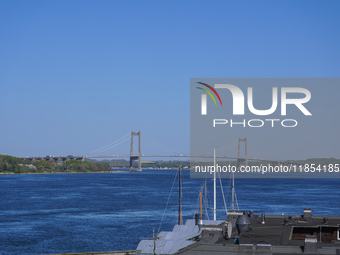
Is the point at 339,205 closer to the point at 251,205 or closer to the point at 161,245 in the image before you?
the point at 251,205

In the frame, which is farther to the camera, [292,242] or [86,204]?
[86,204]

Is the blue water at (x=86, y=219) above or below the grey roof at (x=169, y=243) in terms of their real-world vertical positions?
below

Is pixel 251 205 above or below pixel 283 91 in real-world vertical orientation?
below

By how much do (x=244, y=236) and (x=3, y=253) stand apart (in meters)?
27.0

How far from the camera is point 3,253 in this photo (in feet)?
147

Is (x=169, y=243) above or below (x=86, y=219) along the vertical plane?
above

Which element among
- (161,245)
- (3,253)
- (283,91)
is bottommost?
(3,253)

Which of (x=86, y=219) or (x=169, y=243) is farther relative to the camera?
(x=86, y=219)

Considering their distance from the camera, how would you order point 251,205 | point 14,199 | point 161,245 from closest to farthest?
point 161,245
point 251,205
point 14,199

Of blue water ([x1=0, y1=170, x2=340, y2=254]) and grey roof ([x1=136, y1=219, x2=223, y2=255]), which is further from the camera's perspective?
blue water ([x1=0, y1=170, x2=340, y2=254])

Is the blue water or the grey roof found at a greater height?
the grey roof

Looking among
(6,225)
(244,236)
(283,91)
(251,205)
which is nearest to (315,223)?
(244,236)

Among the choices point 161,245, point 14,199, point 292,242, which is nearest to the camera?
point 292,242

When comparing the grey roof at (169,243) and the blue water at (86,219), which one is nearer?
the grey roof at (169,243)
